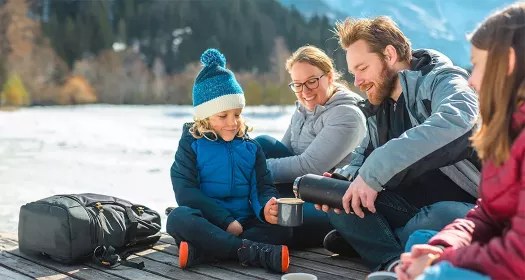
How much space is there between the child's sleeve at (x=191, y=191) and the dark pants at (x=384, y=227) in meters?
0.56

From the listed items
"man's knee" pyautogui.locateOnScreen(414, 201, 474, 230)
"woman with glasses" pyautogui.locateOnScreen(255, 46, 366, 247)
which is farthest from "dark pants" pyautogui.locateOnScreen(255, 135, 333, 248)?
"man's knee" pyautogui.locateOnScreen(414, 201, 474, 230)

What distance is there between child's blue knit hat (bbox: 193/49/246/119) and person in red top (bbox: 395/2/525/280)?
162 centimetres

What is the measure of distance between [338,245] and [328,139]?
24.3 inches

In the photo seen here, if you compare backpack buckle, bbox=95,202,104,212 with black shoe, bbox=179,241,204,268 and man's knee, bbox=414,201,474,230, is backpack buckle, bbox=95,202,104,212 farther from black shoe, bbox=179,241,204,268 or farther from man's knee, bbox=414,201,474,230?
man's knee, bbox=414,201,474,230

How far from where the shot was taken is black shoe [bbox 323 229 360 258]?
9.11 ft

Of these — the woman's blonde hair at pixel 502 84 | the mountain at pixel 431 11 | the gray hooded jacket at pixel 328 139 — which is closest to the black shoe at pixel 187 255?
the gray hooded jacket at pixel 328 139

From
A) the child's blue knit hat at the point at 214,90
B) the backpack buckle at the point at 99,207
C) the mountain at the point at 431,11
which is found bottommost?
the backpack buckle at the point at 99,207

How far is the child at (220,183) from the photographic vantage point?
8.81 feet

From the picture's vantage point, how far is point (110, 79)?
4206cm

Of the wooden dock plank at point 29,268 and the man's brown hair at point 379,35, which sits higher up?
the man's brown hair at point 379,35

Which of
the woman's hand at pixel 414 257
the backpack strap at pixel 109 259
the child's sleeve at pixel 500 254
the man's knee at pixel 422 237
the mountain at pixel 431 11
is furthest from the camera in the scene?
the mountain at pixel 431 11

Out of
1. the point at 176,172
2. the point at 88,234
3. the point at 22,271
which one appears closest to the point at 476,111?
the point at 176,172

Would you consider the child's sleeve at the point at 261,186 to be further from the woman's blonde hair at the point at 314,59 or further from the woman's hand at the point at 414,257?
the woman's hand at the point at 414,257

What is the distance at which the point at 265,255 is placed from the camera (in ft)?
8.51
